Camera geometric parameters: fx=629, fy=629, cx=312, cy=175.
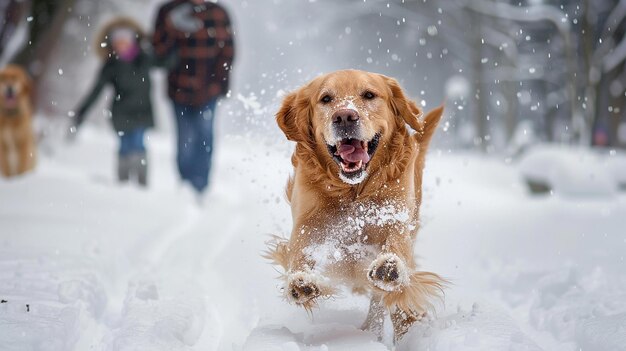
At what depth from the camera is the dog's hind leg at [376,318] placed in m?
2.78

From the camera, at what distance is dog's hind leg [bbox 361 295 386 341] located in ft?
9.11

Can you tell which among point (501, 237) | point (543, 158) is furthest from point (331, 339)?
point (543, 158)

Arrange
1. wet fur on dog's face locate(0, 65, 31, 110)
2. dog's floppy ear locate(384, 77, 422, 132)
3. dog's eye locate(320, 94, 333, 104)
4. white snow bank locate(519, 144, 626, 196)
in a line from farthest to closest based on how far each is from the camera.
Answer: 1. wet fur on dog's face locate(0, 65, 31, 110)
2. white snow bank locate(519, 144, 626, 196)
3. dog's floppy ear locate(384, 77, 422, 132)
4. dog's eye locate(320, 94, 333, 104)

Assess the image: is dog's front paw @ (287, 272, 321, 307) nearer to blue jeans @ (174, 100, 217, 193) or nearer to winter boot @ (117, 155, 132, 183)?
blue jeans @ (174, 100, 217, 193)

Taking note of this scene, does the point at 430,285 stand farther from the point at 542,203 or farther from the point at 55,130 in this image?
the point at 55,130

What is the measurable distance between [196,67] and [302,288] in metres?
4.73

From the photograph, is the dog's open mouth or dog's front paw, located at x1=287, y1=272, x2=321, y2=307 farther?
the dog's open mouth

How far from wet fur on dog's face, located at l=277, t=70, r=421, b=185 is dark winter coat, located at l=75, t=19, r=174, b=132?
4831 mm

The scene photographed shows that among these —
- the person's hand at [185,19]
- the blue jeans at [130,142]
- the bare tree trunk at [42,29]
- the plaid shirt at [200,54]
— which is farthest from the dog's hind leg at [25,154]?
the bare tree trunk at [42,29]

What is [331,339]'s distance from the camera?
2.61 metres

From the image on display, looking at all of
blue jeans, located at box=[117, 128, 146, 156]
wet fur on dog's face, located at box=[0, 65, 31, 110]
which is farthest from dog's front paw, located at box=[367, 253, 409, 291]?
wet fur on dog's face, located at box=[0, 65, 31, 110]

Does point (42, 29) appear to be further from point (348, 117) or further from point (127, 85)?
point (348, 117)

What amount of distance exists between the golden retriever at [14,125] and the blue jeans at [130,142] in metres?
1.98

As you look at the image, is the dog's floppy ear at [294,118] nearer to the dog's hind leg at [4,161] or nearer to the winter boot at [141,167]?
the winter boot at [141,167]
